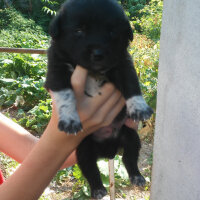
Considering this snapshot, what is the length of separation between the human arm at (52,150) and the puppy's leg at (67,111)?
0.04 meters

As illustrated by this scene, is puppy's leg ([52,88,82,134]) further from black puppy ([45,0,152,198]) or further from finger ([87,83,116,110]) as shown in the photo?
finger ([87,83,116,110])

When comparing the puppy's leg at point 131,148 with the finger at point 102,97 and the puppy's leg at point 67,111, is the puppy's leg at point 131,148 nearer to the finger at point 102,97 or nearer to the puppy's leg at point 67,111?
the finger at point 102,97

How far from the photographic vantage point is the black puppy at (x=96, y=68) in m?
1.74

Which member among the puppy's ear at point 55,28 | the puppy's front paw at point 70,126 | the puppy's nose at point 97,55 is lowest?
the puppy's front paw at point 70,126

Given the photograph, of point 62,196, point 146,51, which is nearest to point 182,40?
point 62,196

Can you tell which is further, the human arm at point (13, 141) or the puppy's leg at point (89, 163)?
the human arm at point (13, 141)

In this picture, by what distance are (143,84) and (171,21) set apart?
2.16m

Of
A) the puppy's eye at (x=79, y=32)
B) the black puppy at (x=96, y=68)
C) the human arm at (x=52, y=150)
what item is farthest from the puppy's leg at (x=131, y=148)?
the puppy's eye at (x=79, y=32)

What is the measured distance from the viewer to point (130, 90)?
199cm

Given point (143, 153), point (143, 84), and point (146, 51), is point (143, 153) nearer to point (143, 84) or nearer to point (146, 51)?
point (143, 84)

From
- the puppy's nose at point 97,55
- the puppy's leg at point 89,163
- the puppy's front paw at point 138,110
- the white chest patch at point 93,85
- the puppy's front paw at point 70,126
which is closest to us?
the puppy's nose at point 97,55

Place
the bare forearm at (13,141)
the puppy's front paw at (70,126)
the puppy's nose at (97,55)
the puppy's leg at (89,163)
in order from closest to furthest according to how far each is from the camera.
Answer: the puppy's nose at (97,55), the puppy's front paw at (70,126), the puppy's leg at (89,163), the bare forearm at (13,141)

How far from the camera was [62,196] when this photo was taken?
3.66m

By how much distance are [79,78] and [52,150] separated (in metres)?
0.49
